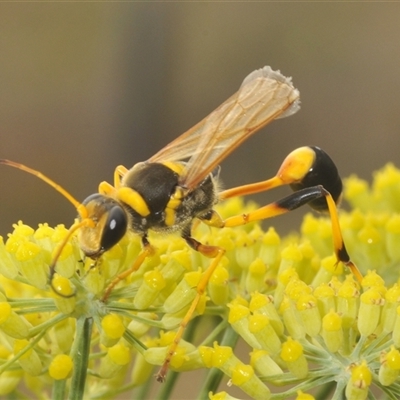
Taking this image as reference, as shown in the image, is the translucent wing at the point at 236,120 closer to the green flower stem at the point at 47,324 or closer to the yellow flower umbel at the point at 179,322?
the yellow flower umbel at the point at 179,322

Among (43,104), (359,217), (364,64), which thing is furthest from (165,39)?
(359,217)

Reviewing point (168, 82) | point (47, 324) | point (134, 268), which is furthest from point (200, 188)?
point (168, 82)

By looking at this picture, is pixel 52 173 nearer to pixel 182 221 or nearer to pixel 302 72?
pixel 302 72

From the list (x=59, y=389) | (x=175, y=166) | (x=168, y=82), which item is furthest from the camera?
(x=168, y=82)

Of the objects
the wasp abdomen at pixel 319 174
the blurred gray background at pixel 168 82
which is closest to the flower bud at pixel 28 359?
the wasp abdomen at pixel 319 174

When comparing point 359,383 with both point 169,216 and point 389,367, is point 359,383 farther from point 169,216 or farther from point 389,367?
point 169,216

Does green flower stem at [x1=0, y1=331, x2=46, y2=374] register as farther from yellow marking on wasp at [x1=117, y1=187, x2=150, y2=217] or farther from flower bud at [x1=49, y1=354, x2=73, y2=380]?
yellow marking on wasp at [x1=117, y1=187, x2=150, y2=217]

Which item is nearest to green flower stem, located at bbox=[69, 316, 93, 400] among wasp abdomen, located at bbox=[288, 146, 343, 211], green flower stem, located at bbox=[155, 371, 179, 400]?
green flower stem, located at bbox=[155, 371, 179, 400]
